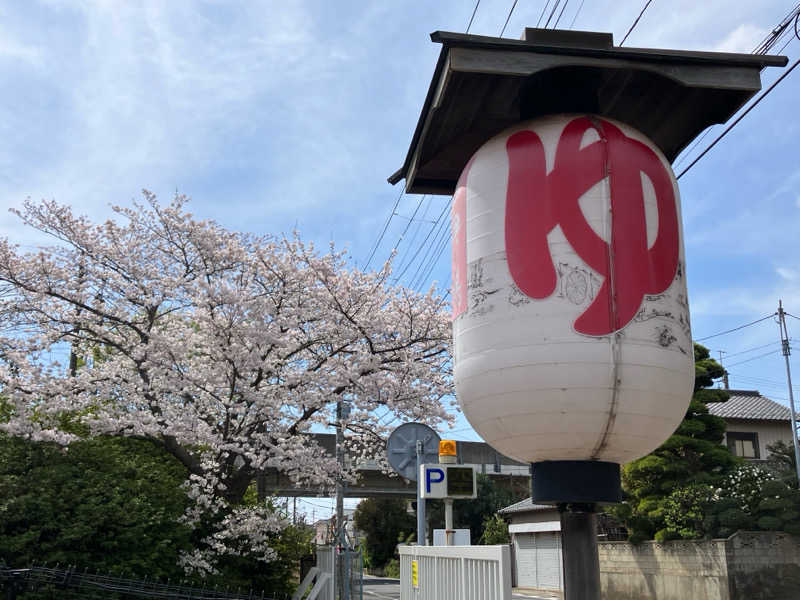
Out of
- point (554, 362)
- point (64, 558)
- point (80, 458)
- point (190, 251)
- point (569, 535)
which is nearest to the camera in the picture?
point (554, 362)

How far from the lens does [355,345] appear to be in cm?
1612

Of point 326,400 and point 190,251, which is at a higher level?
point 190,251

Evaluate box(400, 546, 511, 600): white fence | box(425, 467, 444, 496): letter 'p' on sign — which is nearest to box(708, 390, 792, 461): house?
box(400, 546, 511, 600): white fence

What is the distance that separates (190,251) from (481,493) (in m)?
34.1

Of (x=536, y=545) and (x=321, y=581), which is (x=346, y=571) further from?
(x=536, y=545)

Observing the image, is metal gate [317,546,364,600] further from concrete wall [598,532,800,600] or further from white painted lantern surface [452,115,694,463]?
concrete wall [598,532,800,600]

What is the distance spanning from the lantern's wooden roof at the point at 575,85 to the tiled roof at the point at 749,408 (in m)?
33.9

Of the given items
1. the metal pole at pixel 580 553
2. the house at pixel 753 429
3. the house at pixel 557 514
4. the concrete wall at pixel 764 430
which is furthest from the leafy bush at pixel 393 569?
the metal pole at pixel 580 553

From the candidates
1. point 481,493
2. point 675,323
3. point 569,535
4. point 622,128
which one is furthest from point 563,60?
point 481,493

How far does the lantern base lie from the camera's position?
5891 millimetres

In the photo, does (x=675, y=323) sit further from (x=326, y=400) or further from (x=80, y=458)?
(x=80, y=458)

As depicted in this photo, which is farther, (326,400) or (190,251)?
(190,251)

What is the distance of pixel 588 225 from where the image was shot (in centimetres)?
583

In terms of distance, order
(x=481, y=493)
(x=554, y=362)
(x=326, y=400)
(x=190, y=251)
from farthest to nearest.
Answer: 1. (x=481, y=493)
2. (x=190, y=251)
3. (x=326, y=400)
4. (x=554, y=362)
